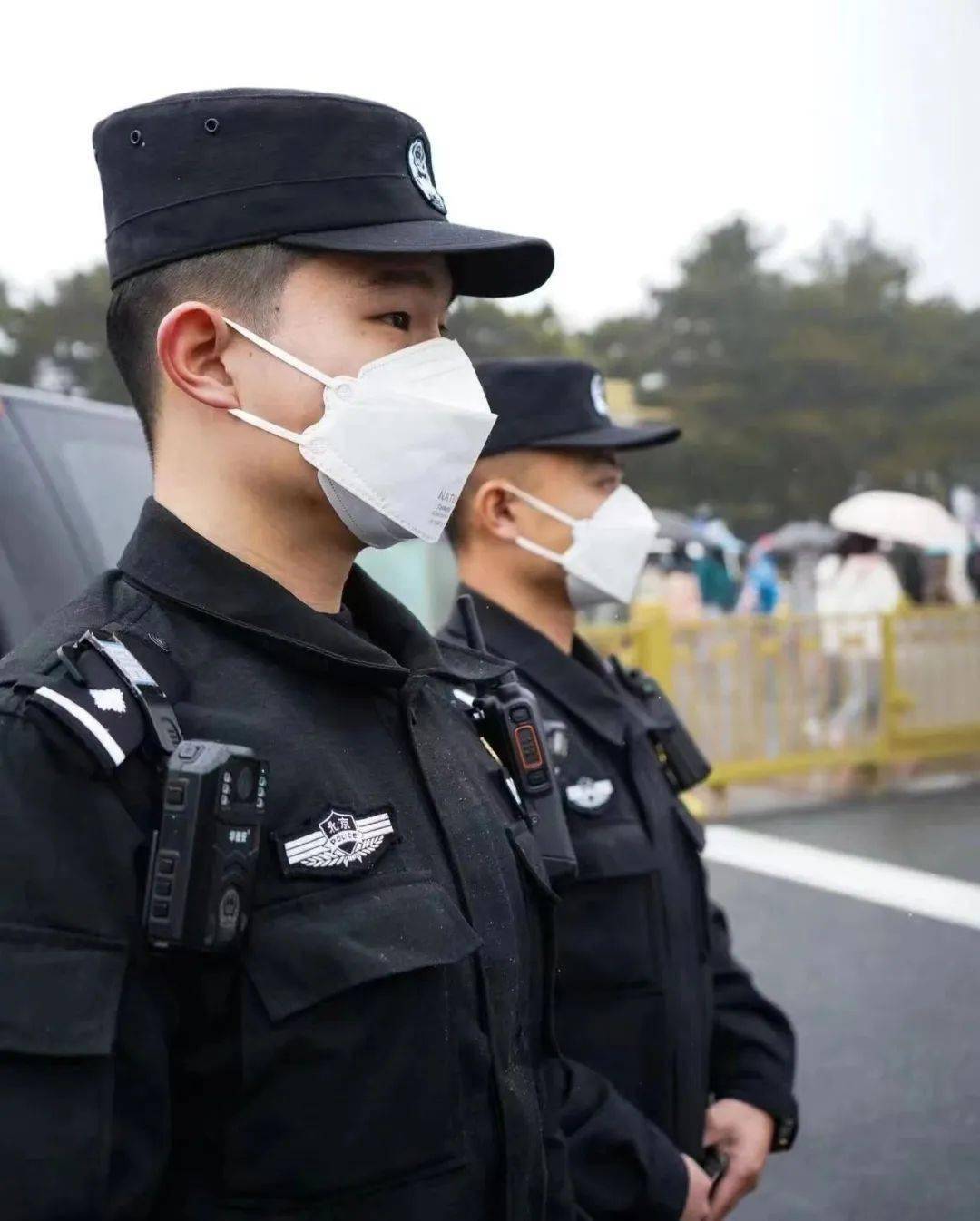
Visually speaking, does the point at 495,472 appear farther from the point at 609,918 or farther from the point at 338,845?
the point at 338,845

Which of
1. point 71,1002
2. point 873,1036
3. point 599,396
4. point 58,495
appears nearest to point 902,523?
point 873,1036

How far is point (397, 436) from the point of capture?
1593 mm

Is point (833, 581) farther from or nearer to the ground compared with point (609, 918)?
nearer to the ground

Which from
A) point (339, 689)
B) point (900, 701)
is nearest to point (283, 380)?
point (339, 689)

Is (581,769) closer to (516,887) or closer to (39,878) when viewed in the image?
(516,887)

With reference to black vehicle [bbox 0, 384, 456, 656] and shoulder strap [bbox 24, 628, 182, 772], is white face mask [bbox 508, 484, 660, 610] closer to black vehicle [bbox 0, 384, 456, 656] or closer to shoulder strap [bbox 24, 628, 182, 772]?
black vehicle [bbox 0, 384, 456, 656]

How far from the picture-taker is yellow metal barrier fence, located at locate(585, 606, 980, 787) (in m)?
9.09

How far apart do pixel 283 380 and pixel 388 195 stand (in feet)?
0.71

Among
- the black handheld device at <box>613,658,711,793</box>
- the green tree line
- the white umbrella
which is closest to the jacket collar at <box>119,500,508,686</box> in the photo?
the black handheld device at <box>613,658,711,793</box>

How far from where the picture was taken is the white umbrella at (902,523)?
32.4 feet

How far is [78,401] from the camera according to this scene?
11.4 feet

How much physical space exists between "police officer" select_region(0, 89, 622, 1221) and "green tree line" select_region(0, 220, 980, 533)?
20695 millimetres

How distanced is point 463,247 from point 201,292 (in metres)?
0.27

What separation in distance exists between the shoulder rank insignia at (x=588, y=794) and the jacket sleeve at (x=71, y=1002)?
3.77ft
